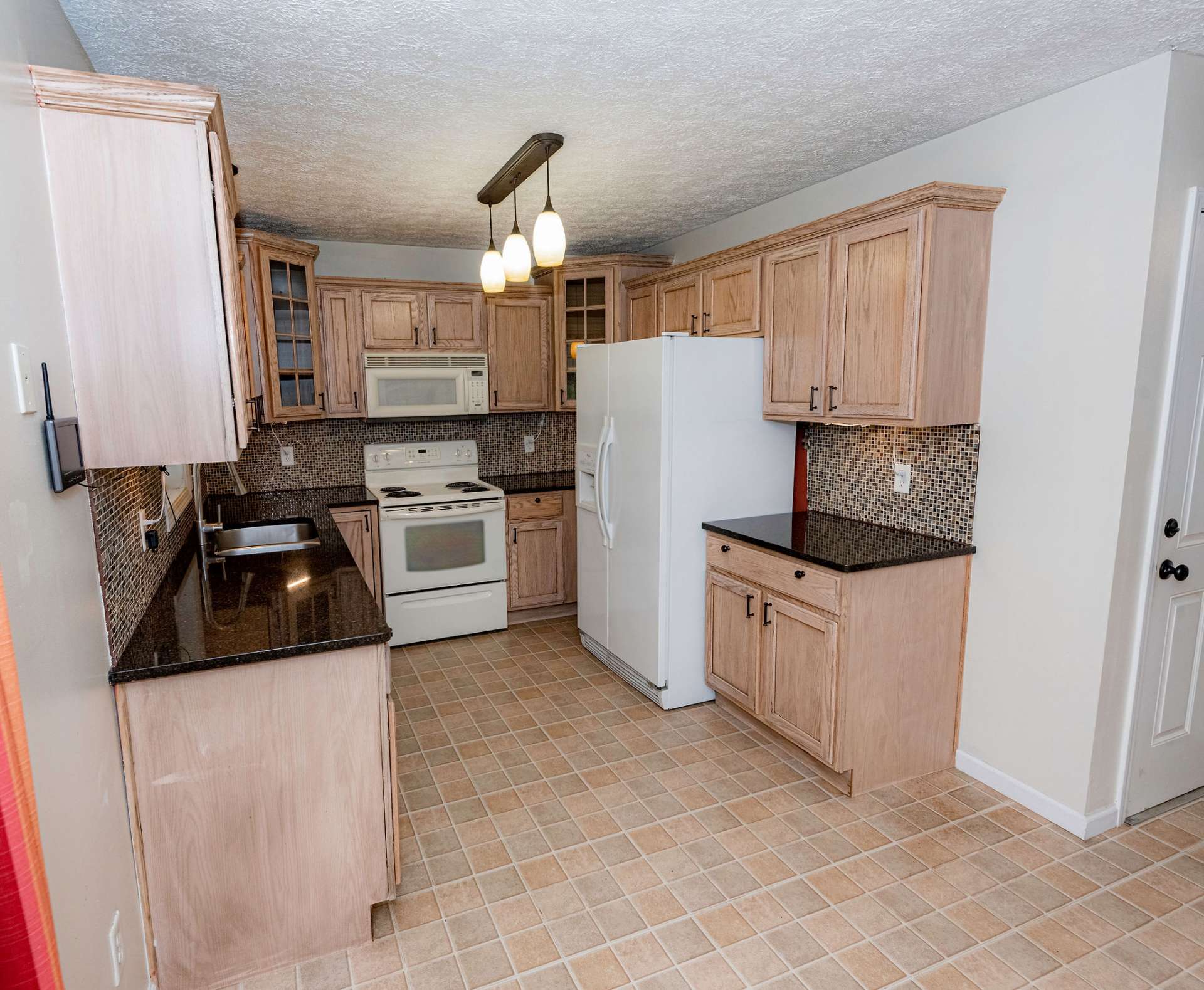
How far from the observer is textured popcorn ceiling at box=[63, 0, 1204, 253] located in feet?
5.77

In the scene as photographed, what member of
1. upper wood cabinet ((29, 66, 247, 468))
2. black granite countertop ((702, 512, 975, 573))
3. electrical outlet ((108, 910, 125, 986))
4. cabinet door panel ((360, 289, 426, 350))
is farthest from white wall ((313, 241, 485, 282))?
electrical outlet ((108, 910, 125, 986))

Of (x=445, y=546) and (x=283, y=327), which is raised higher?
(x=283, y=327)

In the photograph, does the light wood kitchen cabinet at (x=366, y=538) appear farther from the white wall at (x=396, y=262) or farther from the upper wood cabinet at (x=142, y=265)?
the upper wood cabinet at (x=142, y=265)

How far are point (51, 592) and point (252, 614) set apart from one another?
83 cm

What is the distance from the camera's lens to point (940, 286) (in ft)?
8.11

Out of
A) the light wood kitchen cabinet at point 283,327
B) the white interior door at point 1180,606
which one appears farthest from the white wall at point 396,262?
the white interior door at point 1180,606

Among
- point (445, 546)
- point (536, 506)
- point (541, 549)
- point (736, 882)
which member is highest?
point (536, 506)

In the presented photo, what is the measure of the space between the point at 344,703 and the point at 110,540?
72cm

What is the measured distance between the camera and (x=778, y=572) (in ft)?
9.37

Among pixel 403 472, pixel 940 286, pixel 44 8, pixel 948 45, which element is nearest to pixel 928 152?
pixel 940 286

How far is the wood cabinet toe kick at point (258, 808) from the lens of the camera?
176 cm

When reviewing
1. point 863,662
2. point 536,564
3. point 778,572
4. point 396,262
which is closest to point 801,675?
point 863,662

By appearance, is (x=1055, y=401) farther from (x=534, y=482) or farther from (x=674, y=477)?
(x=534, y=482)

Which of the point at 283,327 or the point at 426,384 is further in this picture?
the point at 426,384
